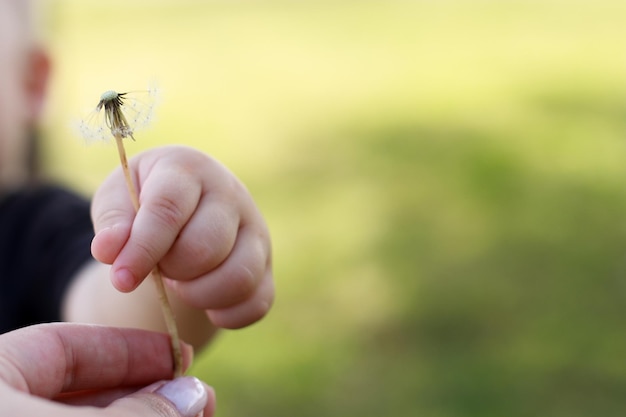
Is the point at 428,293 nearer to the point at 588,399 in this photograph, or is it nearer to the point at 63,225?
the point at 588,399

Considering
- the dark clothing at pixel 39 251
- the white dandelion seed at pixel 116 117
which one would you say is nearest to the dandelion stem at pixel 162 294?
the white dandelion seed at pixel 116 117

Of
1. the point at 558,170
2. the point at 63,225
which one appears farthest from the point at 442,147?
the point at 63,225

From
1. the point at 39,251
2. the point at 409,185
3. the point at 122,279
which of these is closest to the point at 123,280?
the point at 122,279

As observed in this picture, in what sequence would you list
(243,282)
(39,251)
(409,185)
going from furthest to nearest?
(409,185) → (39,251) → (243,282)

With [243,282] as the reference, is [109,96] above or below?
above

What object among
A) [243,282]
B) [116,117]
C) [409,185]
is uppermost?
[116,117]

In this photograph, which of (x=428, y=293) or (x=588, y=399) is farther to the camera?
(x=428, y=293)

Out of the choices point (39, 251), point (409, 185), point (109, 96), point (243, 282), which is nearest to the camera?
point (109, 96)

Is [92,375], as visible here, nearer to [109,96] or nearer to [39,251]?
[109,96]
